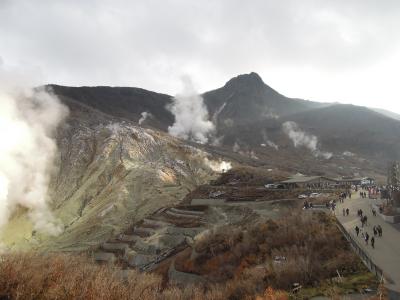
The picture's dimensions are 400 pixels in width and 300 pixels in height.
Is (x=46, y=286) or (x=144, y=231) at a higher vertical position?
(x=46, y=286)

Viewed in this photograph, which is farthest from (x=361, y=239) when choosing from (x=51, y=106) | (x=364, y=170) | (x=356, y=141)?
(x=356, y=141)

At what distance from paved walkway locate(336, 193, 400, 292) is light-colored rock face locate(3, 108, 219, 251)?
4886 centimetres

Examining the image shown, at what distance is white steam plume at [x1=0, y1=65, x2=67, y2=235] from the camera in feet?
359

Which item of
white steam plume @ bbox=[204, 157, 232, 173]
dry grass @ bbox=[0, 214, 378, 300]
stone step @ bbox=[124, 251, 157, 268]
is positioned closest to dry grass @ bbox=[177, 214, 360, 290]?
dry grass @ bbox=[0, 214, 378, 300]

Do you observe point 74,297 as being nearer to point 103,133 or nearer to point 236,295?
point 236,295

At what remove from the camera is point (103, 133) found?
141625 millimetres

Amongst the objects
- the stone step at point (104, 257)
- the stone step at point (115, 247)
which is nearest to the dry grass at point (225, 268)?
the stone step at point (104, 257)

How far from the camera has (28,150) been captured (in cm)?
13100

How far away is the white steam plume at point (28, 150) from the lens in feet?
359

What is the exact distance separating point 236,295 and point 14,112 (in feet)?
425

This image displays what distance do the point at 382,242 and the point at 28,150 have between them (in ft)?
382

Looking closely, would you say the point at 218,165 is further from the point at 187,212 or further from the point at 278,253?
the point at 278,253

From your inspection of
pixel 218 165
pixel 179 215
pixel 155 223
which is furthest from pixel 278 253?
pixel 218 165

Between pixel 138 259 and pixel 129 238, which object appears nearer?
pixel 138 259
